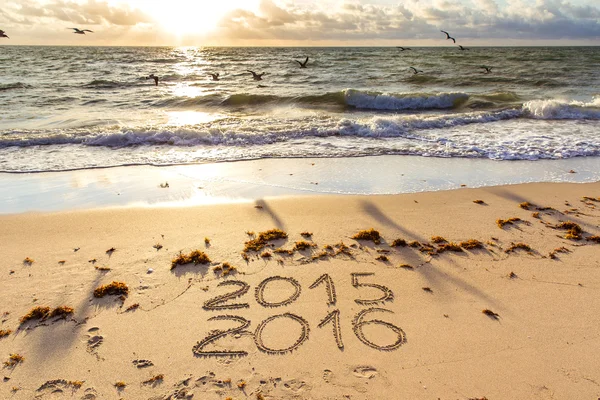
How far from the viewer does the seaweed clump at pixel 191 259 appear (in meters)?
4.46

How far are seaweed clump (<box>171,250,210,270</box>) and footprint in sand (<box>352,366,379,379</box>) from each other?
2237 mm

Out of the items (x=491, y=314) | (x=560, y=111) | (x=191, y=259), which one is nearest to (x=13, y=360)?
(x=191, y=259)

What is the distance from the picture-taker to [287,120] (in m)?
13.1

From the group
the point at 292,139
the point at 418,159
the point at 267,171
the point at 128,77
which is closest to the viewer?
the point at 267,171

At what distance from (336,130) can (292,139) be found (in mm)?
1431

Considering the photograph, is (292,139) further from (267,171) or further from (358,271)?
(358,271)

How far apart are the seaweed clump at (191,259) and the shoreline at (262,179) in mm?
1757

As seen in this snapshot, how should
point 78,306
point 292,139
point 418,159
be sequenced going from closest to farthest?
point 78,306 < point 418,159 < point 292,139

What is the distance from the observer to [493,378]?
2963 millimetres

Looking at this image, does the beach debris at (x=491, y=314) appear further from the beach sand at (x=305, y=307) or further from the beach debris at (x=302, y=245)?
the beach debris at (x=302, y=245)

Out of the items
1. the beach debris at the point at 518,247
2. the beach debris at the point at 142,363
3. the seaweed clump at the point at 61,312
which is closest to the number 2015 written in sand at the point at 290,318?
the beach debris at the point at 142,363

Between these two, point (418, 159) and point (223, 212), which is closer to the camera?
point (223, 212)

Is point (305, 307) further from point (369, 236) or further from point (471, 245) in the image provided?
point (471, 245)

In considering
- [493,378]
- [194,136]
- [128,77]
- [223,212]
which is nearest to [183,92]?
[128,77]
